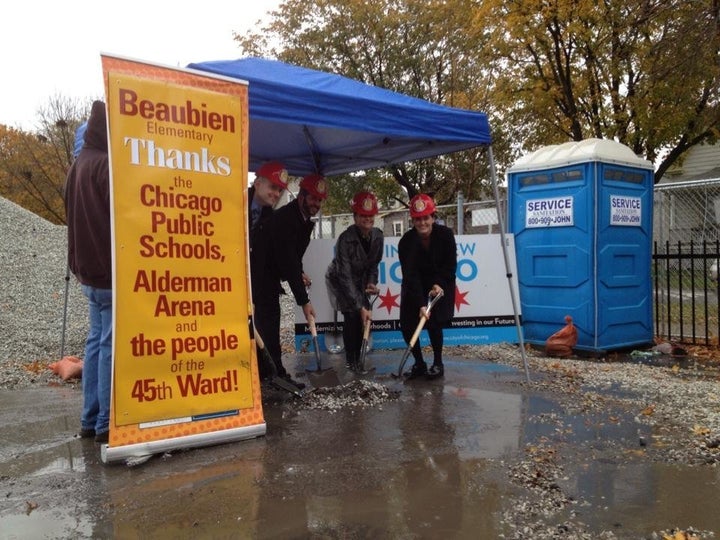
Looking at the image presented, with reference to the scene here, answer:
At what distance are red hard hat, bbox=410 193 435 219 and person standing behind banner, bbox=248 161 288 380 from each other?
1.22m

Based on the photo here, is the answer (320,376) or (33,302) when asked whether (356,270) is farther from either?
(33,302)

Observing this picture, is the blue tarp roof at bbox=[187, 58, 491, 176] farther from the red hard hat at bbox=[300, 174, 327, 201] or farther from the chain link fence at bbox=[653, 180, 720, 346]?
the chain link fence at bbox=[653, 180, 720, 346]

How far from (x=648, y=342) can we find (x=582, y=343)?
1.11m

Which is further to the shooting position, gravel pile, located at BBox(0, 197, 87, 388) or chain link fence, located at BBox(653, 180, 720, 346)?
chain link fence, located at BBox(653, 180, 720, 346)

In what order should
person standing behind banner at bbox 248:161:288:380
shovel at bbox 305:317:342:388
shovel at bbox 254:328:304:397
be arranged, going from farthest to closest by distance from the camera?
1. shovel at bbox 305:317:342:388
2. person standing behind banner at bbox 248:161:288:380
3. shovel at bbox 254:328:304:397

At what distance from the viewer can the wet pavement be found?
8.96 feet

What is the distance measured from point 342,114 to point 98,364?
94.7 inches

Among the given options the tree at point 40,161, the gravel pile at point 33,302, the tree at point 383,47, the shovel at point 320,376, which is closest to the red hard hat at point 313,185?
the shovel at point 320,376

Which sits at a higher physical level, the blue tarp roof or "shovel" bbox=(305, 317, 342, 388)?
the blue tarp roof

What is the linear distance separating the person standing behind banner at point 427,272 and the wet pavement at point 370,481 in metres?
1.17

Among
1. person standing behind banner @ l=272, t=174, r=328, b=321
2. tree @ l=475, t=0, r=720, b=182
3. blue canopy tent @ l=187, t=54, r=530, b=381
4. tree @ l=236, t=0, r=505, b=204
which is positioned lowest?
person standing behind banner @ l=272, t=174, r=328, b=321

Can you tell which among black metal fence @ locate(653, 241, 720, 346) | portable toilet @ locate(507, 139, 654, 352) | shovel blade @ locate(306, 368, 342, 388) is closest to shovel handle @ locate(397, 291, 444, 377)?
shovel blade @ locate(306, 368, 342, 388)

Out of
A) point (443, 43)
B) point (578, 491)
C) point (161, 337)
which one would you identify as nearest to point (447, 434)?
point (578, 491)

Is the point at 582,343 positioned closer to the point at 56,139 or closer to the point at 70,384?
the point at 70,384
